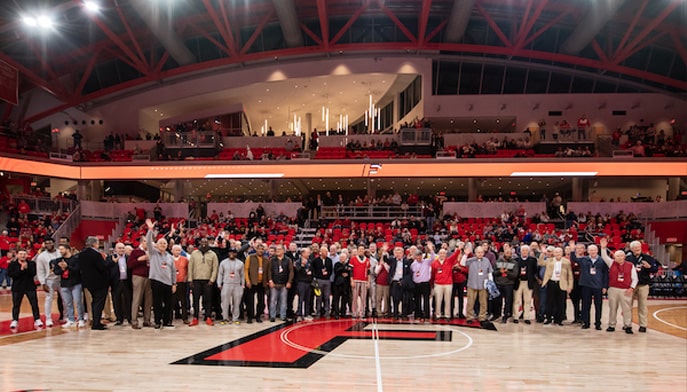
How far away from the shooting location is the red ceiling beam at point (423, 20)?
917 inches

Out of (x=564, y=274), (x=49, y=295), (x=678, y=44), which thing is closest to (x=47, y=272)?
(x=49, y=295)

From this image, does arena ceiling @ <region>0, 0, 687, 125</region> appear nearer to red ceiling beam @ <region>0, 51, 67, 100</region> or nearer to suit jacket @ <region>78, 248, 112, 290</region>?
red ceiling beam @ <region>0, 51, 67, 100</region>

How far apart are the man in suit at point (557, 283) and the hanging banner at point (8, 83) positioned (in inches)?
947

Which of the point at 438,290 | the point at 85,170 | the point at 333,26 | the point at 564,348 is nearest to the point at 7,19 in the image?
the point at 85,170

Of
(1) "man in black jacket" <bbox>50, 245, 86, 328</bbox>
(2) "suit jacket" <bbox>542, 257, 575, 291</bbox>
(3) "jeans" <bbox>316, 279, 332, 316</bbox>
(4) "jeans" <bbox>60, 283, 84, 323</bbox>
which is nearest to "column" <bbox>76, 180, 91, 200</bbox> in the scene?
(1) "man in black jacket" <bbox>50, 245, 86, 328</bbox>

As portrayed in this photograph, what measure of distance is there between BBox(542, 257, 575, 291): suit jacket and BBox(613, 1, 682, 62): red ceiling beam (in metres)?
16.6

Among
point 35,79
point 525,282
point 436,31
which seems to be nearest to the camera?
point 525,282

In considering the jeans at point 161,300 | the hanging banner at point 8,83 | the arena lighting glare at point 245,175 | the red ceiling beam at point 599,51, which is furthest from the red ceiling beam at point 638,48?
the hanging banner at point 8,83

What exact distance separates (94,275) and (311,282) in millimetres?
4055

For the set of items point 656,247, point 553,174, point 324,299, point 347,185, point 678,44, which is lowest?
point 324,299

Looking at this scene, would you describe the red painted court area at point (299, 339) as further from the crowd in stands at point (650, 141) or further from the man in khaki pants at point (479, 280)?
the crowd in stands at point (650, 141)

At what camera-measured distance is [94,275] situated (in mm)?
8711

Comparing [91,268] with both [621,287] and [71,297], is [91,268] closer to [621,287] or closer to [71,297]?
[71,297]

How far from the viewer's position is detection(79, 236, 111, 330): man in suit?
8.67 metres
